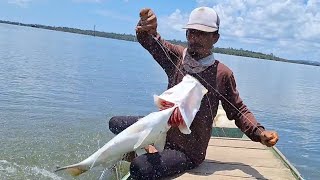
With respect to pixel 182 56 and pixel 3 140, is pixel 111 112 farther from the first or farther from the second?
pixel 182 56

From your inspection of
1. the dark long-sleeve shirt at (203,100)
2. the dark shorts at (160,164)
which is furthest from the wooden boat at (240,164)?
the dark long-sleeve shirt at (203,100)

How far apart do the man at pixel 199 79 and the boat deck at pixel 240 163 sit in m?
0.21

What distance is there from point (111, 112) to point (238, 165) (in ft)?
37.2

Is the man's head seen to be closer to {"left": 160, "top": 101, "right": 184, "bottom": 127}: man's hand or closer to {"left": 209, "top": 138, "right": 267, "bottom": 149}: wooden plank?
{"left": 160, "top": 101, "right": 184, "bottom": 127}: man's hand

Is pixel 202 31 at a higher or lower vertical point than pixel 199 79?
higher

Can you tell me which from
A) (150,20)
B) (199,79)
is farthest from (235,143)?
(150,20)

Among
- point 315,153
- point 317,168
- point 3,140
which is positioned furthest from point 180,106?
point 315,153

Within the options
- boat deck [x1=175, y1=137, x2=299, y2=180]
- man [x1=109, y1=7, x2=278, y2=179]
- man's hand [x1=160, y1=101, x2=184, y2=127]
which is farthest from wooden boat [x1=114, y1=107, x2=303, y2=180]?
man's hand [x1=160, y1=101, x2=184, y2=127]

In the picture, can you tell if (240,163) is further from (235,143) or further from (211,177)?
(235,143)

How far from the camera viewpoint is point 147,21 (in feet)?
14.9

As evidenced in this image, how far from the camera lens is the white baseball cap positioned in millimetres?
4406

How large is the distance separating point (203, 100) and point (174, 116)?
2.10 feet

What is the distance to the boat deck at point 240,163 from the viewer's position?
15.6ft

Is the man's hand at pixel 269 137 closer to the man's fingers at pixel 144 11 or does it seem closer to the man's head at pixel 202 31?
the man's head at pixel 202 31
